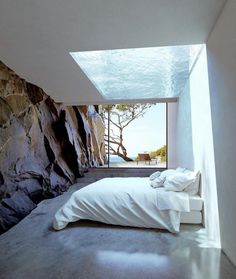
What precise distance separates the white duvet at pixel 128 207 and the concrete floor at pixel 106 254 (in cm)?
11

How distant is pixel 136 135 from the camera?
28.5ft

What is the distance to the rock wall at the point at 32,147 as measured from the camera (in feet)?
11.3

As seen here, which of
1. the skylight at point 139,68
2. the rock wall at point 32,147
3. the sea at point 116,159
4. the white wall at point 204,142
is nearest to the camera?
the white wall at point 204,142

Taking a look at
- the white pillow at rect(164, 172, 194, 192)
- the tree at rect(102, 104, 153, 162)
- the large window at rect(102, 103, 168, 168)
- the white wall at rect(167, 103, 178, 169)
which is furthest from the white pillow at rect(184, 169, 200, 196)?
the tree at rect(102, 104, 153, 162)

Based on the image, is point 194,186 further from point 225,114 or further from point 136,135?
point 136,135

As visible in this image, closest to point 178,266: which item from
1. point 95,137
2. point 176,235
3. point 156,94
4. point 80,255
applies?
point 176,235

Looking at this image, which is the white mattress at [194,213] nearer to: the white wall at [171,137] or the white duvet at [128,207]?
the white duvet at [128,207]

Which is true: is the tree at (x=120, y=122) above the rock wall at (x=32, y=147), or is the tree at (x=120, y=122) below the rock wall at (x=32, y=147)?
above

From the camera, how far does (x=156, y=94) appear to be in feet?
17.7

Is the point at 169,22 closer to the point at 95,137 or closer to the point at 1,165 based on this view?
the point at 1,165

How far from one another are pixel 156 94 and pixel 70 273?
13.9ft

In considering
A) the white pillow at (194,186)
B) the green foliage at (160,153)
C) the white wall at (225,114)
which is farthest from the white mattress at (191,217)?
the green foliage at (160,153)

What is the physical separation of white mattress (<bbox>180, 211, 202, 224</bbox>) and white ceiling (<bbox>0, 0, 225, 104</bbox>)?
222 cm

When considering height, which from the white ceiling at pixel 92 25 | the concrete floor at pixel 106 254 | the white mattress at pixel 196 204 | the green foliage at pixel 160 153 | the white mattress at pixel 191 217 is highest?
the white ceiling at pixel 92 25
